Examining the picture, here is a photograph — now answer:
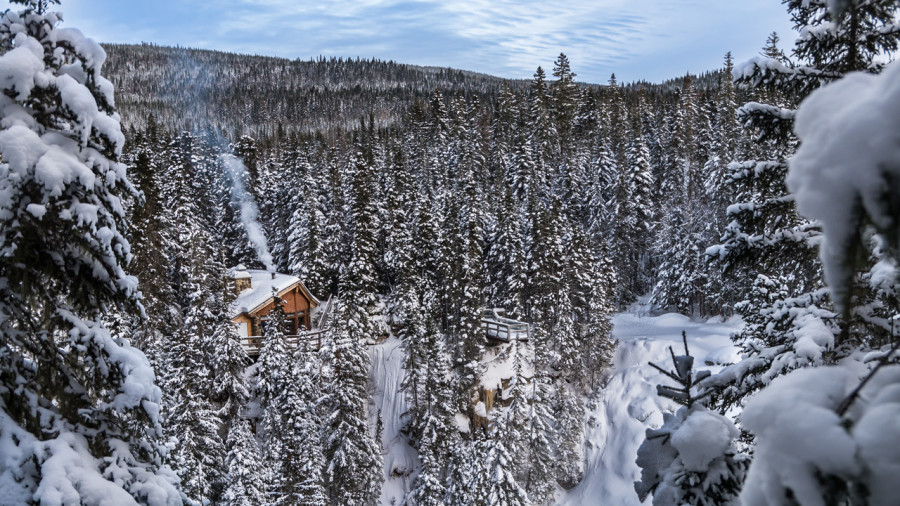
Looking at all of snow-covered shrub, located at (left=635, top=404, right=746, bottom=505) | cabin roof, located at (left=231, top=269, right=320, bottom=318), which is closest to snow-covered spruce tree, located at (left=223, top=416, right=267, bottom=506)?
cabin roof, located at (left=231, top=269, right=320, bottom=318)

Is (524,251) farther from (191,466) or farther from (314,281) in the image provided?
(191,466)

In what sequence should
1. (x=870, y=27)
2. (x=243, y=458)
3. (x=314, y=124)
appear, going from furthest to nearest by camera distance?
(x=314, y=124), (x=243, y=458), (x=870, y=27)

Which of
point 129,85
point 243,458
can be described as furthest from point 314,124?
point 243,458

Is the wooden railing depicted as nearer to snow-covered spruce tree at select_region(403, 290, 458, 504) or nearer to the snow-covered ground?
the snow-covered ground

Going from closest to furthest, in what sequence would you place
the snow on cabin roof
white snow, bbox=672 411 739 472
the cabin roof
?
white snow, bbox=672 411 739 472 < the cabin roof < the snow on cabin roof

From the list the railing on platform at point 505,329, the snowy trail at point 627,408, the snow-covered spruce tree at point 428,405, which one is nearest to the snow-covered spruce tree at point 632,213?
the snowy trail at point 627,408


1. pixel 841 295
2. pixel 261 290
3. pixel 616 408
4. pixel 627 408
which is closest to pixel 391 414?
pixel 261 290
